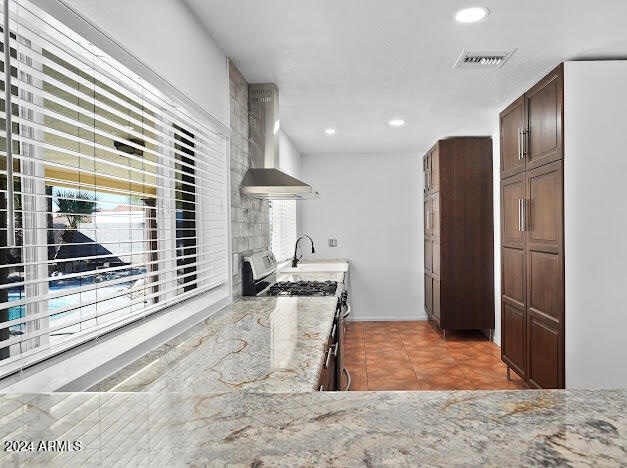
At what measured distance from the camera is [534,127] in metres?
3.42

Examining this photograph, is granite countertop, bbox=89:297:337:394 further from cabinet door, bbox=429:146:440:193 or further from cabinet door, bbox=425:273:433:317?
cabinet door, bbox=425:273:433:317

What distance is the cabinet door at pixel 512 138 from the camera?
364cm

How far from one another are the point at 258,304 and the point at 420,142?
3.72 m

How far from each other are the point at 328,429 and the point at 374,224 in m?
5.99

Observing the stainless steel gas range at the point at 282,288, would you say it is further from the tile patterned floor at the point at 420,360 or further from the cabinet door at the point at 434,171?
the cabinet door at the point at 434,171

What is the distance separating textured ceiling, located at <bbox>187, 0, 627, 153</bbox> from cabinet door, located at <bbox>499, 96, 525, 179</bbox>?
0.12 meters

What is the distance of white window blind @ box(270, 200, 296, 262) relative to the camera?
195 inches

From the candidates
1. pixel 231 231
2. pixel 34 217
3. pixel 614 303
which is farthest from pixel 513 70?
pixel 34 217

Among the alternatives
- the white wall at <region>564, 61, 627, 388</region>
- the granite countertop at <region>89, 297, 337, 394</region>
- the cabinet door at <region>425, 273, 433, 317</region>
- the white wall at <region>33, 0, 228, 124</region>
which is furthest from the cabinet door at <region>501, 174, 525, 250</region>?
the white wall at <region>33, 0, 228, 124</region>

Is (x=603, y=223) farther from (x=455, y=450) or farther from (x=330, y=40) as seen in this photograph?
(x=455, y=450)

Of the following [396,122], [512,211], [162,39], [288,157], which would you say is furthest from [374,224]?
[162,39]

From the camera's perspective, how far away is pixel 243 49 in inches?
108

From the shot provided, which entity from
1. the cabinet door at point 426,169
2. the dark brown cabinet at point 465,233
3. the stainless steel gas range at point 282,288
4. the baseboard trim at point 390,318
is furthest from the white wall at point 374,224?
the stainless steel gas range at point 282,288

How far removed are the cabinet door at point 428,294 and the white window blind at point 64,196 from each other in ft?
14.5
